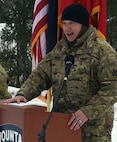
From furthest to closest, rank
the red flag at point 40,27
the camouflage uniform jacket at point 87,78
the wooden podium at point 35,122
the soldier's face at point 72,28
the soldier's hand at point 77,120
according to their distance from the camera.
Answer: the red flag at point 40,27, the soldier's face at point 72,28, the camouflage uniform jacket at point 87,78, the soldier's hand at point 77,120, the wooden podium at point 35,122

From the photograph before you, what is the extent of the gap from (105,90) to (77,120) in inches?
9.6

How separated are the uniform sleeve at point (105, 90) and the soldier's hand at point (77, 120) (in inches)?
1.0

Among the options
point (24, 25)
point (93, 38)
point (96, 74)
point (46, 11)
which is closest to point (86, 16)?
point (93, 38)

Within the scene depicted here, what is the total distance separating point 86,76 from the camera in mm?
2346

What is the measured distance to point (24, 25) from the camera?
1053cm

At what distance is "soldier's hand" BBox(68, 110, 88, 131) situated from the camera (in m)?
2.11

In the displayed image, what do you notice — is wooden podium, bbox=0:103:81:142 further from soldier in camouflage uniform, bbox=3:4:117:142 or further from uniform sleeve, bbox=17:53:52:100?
uniform sleeve, bbox=17:53:52:100

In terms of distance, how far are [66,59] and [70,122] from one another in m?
0.41

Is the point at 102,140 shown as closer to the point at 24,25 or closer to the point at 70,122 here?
the point at 70,122

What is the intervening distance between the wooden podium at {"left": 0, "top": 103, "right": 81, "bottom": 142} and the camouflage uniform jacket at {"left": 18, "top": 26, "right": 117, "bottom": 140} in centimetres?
15

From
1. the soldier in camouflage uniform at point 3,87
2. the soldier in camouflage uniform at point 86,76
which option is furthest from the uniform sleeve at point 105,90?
the soldier in camouflage uniform at point 3,87

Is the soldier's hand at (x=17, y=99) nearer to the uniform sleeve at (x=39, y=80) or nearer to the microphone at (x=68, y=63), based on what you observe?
the uniform sleeve at (x=39, y=80)

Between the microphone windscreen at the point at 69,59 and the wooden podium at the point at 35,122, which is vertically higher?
the microphone windscreen at the point at 69,59

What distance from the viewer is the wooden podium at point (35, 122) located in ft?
6.57
